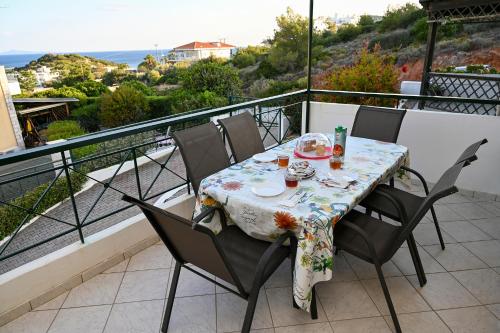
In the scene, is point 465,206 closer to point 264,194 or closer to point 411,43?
point 264,194

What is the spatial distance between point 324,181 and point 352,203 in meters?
0.26

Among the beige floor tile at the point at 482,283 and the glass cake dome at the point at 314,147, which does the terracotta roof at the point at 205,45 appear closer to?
the glass cake dome at the point at 314,147

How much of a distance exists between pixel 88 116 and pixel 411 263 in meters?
19.0

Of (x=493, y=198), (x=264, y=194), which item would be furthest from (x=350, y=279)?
(x=493, y=198)

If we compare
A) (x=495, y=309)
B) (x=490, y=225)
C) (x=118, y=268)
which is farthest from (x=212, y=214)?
(x=490, y=225)

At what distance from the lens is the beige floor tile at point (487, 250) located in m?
2.20

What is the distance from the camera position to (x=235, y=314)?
1785 millimetres

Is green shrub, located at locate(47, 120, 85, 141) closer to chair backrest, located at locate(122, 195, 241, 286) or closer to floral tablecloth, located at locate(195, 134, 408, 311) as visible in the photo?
floral tablecloth, located at locate(195, 134, 408, 311)

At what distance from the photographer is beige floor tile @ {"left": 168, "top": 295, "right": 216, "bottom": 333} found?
1.71m

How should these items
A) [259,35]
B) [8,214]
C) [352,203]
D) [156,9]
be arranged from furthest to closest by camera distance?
1. [156,9]
2. [259,35]
3. [8,214]
4. [352,203]

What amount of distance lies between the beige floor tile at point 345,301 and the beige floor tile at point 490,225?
135cm

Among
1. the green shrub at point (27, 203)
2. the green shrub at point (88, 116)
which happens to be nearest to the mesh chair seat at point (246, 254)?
the green shrub at point (27, 203)

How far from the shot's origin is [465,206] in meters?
2.95

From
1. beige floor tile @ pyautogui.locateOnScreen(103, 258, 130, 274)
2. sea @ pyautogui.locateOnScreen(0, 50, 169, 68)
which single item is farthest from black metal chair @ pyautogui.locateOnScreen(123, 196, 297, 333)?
sea @ pyautogui.locateOnScreen(0, 50, 169, 68)
